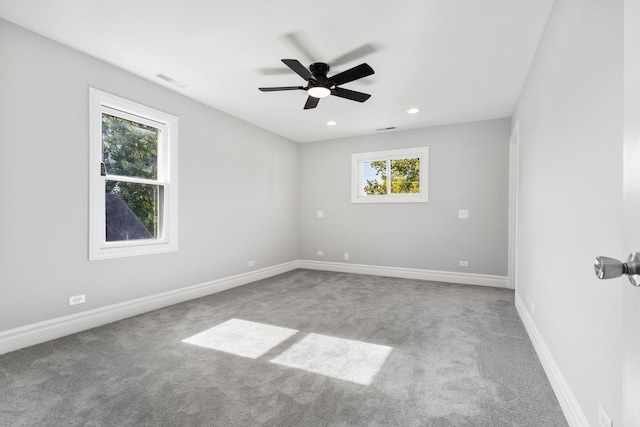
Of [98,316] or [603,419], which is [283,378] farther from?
[98,316]

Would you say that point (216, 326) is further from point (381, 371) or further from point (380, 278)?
point (380, 278)

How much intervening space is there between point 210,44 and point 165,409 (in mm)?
2807

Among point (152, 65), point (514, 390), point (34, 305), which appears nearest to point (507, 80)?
point (514, 390)

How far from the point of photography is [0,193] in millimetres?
2387

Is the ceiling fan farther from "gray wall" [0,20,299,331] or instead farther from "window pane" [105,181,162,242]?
"window pane" [105,181,162,242]

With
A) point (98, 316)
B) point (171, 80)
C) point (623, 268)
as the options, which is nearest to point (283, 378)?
point (623, 268)

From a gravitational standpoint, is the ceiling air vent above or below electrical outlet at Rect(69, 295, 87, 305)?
above

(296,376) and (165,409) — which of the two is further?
(296,376)

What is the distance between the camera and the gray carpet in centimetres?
166

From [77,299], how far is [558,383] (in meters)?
3.86

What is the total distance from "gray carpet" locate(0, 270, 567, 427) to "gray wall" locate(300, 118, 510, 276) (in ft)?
5.44

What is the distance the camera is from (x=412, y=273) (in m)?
5.28

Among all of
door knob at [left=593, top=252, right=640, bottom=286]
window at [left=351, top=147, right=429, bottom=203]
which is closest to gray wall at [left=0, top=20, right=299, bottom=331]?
window at [left=351, top=147, right=429, bottom=203]

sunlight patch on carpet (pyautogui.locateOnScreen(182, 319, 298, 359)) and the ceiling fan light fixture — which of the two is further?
the ceiling fan light fixture
